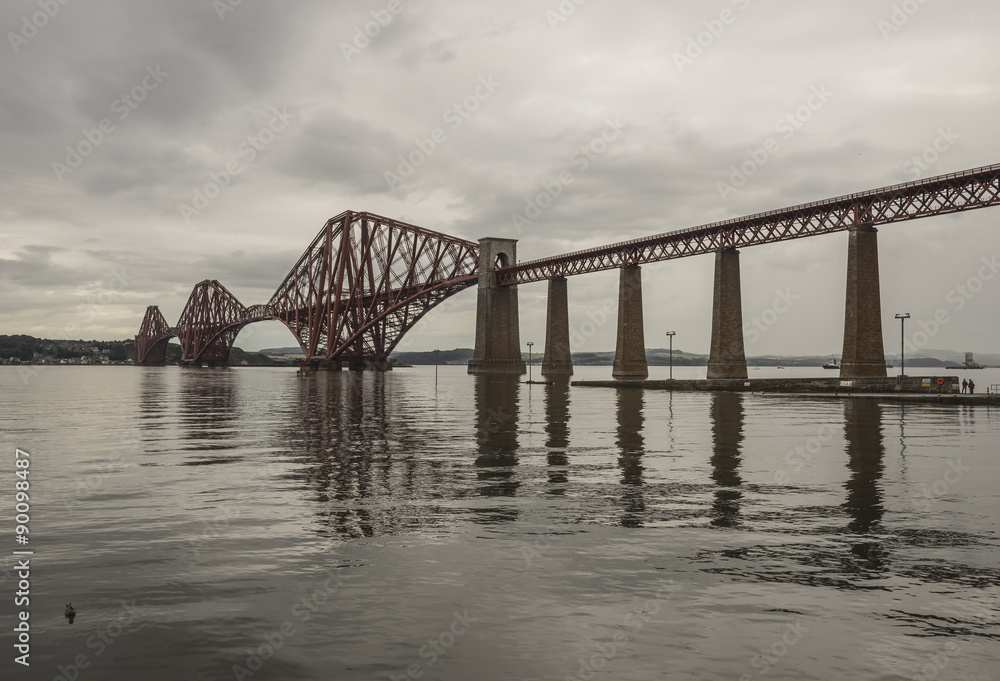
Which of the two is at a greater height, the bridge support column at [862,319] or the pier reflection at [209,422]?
the bridge support column at [862,319]

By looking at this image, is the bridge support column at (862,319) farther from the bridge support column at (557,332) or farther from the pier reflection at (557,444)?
the bridge support column at (557,332)

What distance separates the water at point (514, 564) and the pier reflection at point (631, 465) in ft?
0.32

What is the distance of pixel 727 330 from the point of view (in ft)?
235

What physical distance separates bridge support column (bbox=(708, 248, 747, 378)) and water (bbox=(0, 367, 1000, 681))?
51341 millimetres

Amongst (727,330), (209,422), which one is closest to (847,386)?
(727,330)

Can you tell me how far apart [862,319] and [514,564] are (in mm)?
57865

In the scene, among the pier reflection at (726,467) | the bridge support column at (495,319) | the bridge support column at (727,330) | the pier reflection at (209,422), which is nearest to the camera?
the pier reflection at (726,467)

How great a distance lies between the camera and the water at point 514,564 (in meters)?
6.66

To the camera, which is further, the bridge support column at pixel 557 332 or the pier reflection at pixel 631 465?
the bridge support column at pixel 557 332

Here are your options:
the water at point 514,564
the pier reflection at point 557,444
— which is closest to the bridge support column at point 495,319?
the pier reflection at point 557,444

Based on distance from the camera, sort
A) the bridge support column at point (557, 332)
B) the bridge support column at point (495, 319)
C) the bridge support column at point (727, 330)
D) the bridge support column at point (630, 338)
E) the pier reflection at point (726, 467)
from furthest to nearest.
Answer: the bridge support column at point (495, 319), the bridge support column at point (557, 332), the bridge support column at point (630, 338), the bridge support column at point (727, 330), the pier reflection at point (726, 467)

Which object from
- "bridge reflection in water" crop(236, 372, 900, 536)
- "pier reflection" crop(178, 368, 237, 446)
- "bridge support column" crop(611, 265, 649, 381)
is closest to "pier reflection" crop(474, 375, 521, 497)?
"bridge reflection in water" crop(236, 372, 900, 536)

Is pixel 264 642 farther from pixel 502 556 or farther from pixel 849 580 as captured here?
pixel 849 580

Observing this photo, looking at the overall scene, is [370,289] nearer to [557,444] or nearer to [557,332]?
[557,332]
